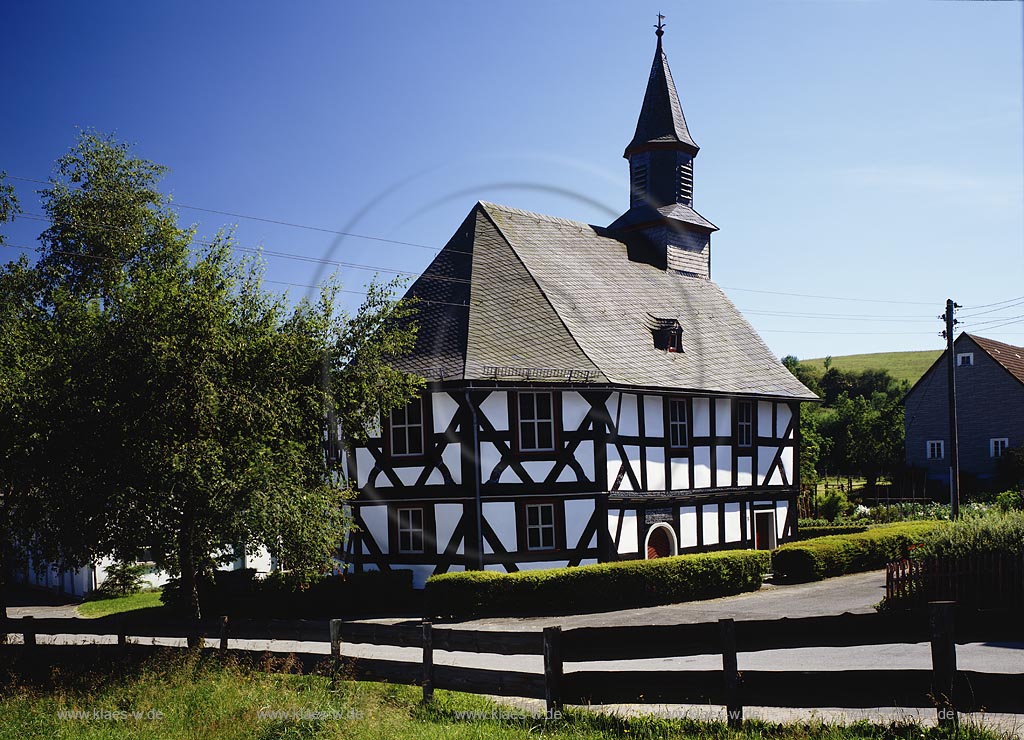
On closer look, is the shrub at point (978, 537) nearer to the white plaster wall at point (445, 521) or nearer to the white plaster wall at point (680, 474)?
the white plaster wall at point (680, 474)

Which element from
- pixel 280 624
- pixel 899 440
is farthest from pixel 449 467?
pixel 899 440

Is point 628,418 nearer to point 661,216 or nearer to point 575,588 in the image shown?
point 575,588

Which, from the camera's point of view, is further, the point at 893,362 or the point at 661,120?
the point at 893,362

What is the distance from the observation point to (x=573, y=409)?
2562cm

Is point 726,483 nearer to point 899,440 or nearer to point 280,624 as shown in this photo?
point 280,624

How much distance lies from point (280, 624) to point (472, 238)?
63.4 feet

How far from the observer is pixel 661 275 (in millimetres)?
34812

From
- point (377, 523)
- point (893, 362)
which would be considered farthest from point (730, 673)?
point (893, 362)

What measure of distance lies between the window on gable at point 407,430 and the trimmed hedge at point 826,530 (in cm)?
1769

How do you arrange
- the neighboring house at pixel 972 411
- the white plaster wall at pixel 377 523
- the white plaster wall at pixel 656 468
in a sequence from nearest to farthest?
the white plaster wall at pixel 377 523
the white plaster wall at pixel 656 468
the neighboring house at pixel 972 411

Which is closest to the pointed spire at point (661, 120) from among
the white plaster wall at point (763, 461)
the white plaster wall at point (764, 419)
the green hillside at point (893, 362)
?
the white plaster wall at point (764, 419)

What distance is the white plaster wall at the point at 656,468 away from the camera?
90.3 ft

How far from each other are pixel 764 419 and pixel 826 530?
7124mm

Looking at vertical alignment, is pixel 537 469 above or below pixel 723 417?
below
